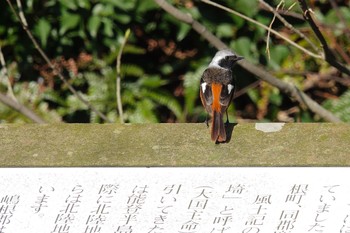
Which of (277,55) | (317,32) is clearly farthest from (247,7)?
(317,32)

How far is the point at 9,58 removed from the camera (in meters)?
7.02

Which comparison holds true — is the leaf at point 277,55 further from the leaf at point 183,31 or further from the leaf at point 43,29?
the leaf at point 43,29

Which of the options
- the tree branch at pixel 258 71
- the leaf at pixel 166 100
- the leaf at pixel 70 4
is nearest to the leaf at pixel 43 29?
the leaf at pixel 70 4

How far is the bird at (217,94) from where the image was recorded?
4.29 metres

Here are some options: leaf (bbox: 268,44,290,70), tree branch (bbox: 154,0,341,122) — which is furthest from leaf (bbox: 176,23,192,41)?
tree branch (bbox: 154,0,341,122)

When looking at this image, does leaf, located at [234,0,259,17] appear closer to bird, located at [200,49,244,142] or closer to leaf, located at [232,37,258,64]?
leaf, located at [232,37,258,64]

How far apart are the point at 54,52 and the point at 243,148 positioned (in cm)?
303

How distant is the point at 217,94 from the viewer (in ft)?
14.7

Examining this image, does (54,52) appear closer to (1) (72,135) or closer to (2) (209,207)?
(1) (72,135)

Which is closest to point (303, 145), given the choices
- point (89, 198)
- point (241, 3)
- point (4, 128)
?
point (89, 198)

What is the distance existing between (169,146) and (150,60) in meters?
2.97

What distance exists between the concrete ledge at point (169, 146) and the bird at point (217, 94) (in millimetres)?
69

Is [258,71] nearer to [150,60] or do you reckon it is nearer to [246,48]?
[246,48]

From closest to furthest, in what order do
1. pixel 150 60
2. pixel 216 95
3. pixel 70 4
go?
pixel 216 95
pixel 70 4
pixel 150 60
